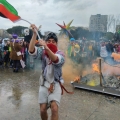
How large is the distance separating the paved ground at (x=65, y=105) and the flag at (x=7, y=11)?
2.21 metres

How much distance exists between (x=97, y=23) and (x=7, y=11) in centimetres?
1673

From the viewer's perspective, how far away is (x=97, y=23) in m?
19.4

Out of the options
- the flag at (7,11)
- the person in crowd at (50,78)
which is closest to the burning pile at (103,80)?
the person in crowd at (50,78)

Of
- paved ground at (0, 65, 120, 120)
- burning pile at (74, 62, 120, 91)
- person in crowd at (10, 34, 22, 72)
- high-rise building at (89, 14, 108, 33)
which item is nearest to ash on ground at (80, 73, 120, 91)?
burning pile at (74, 62, 120, 91)

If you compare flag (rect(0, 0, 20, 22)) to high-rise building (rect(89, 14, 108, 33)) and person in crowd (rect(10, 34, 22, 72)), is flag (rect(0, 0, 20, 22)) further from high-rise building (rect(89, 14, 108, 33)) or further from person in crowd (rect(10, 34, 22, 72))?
high-rise building (rect(89, 14, 108, 33))

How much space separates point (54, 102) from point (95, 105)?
94.9 inches

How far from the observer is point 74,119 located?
14.0 ft

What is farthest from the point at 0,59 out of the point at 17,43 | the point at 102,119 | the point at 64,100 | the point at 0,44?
the point at 102,119

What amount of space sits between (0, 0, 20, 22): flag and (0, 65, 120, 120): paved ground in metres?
2.21

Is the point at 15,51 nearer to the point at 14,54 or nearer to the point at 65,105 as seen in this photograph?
the point at 14,54

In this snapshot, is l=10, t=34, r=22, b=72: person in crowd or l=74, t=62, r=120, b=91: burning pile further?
l=10, t=34, r=22, b=72: person in crowd

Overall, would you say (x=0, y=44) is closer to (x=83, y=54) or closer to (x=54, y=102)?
(x=83, y=54)

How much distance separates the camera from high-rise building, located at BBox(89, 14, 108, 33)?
1895 centimetres

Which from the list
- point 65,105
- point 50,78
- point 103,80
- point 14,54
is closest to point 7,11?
point 50,78
